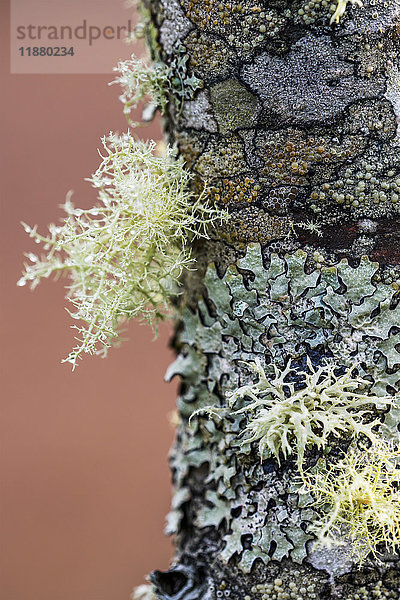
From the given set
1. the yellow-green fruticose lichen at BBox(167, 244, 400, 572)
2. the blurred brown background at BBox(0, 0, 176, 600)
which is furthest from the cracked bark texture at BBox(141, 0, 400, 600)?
the blurred brown background at BBox(0, 0, 176, 600)

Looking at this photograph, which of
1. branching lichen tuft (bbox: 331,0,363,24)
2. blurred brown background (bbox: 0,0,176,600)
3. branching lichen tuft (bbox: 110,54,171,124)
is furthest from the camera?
blurred brown background (bbox: 0,0,176,600)

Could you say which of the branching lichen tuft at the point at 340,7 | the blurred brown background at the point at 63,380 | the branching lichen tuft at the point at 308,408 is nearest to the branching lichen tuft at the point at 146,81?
the branching lichen tuft at the point at 340,7

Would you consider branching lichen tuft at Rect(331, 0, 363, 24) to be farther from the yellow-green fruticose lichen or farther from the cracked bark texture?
the yellow-green fruticose lichen

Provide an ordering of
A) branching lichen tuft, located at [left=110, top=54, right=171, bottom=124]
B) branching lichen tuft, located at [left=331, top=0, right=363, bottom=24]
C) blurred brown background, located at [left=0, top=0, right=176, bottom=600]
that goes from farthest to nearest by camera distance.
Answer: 1. blurred brown background, located at [left=0, top=0, right=176, bottom=600]
2. branching lichen tuft, located at [left=110, top=54, right=171, bottom=124]
3. branching lichen tuft, located at [left=331, top=0, right=363, bottom=24]

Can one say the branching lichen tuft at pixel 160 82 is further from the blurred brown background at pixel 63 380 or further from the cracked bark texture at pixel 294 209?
the blurred brown background at pixel 63 380

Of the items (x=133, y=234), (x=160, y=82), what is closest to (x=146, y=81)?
(x=160, y=82)

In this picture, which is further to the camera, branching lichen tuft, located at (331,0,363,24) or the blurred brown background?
the blurred brown background

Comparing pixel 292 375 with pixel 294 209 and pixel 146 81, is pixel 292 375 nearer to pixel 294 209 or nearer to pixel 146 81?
pixel 294 209

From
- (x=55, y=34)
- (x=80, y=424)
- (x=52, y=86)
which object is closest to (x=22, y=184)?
(x=52, y=86)

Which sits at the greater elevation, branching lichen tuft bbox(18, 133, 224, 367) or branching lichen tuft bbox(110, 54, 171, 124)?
branching lichen tuft bbox(110, 54, 171, 124)
